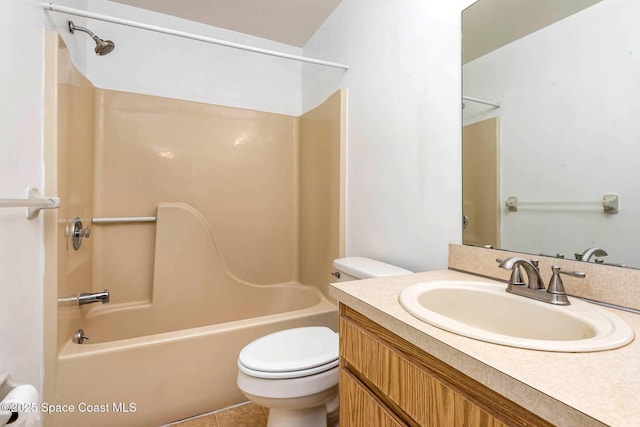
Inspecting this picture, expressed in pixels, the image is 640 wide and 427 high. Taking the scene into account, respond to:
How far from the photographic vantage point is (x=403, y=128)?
4.35 feet

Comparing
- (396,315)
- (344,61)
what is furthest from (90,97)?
(396,315)

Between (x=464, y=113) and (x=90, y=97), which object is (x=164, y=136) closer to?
(x=90, y=97)

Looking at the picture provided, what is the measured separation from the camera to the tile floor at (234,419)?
54.6 inches

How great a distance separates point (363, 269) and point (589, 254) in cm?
74

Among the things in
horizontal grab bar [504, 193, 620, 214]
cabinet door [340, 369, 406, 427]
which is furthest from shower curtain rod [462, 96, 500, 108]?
cabinet door [340, 369, 406, 427]

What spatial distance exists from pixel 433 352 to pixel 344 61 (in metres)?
1.77

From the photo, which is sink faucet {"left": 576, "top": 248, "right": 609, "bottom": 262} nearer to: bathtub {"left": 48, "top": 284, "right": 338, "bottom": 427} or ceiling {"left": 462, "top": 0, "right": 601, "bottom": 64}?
ceiling {"left": 462, "top": 0, "right": 601, "bottom": 64}

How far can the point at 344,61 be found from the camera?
1.82 meters

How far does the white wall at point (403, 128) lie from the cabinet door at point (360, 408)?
61 cm

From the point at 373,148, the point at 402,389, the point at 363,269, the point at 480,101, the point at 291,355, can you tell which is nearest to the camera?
the point at 402,389

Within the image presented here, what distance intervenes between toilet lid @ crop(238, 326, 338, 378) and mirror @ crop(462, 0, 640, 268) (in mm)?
719

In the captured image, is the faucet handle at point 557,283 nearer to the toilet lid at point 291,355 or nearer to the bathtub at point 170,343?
the toilet lid at point 291,355

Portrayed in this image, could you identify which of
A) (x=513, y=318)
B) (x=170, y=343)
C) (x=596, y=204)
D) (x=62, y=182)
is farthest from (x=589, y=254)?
(x=62, y=182)

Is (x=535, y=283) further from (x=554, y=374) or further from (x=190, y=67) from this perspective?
(x=190, y=67)
